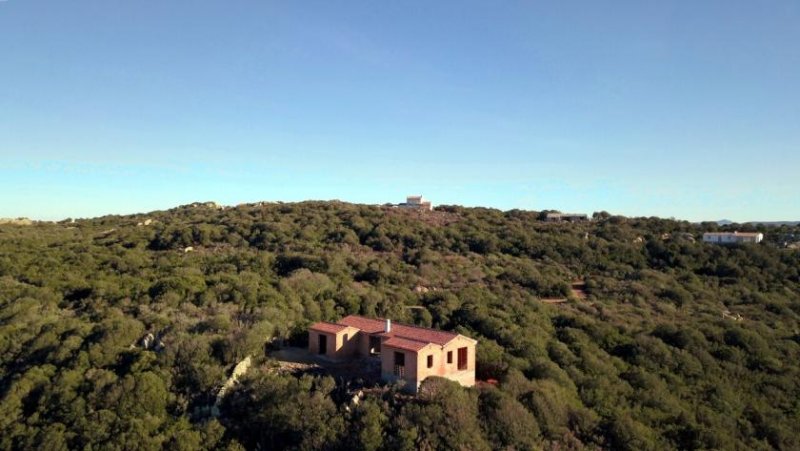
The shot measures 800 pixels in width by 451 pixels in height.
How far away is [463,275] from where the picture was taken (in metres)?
32.6

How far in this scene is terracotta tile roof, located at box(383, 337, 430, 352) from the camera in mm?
14640

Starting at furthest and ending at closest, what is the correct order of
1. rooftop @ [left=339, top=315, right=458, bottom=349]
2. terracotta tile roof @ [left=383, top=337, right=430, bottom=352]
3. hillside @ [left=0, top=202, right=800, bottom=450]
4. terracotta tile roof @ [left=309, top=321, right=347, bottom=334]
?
terracotta tile roof @ [left=309, top=321, right=347, bottom=334] → rooftop @ [left=339, top=315, right=458, bottom=349] → terracotta tile roof @ [left=383, top=337, right=430, bottom=352] → hillside @ [left=0, top=202, right=800, bottom=450]

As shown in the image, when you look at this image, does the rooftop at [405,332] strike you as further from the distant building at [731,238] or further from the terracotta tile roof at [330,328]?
the distant building at [731,238]

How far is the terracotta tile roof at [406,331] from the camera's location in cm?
Result: 1559

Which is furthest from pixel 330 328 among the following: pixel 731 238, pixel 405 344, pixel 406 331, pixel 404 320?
pixel 731 238

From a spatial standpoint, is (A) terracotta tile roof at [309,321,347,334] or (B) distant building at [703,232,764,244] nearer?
(A) terracotta tile roof at [309,321,347,334]

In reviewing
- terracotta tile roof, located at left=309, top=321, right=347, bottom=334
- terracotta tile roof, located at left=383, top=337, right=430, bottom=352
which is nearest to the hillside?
terracotta tile roof, located at left=383, top=337, right=430, bottom=352

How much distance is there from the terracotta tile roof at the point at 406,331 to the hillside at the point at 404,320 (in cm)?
162

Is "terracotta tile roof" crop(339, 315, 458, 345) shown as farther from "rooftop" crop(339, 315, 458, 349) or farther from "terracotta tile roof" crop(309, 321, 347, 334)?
"terracotta tile roof" crop(309, 321, 347, 334)

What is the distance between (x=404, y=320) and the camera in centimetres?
2320

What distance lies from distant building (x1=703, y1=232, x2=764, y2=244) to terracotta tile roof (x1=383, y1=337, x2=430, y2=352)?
3654 centimetres

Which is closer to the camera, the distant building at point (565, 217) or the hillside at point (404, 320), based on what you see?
the hillside at point (404, 320)

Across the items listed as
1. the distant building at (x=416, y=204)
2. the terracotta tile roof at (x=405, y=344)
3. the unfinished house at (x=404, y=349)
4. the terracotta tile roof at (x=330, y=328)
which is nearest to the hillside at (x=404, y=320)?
the unfinished house at (x=404, y=349)

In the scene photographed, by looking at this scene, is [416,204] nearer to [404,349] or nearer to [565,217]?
[565,217]
